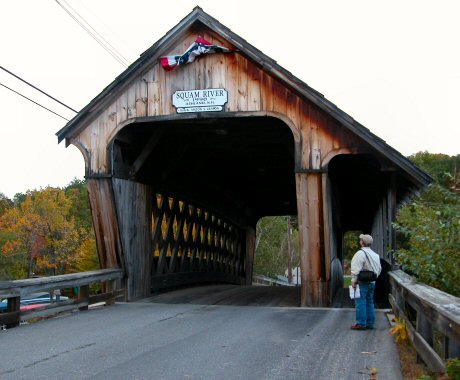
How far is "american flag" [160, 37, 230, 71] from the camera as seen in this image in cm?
1023

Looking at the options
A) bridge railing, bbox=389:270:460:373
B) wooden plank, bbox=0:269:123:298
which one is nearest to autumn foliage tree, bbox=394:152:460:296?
bridge railing, bbox=389:270:460:373

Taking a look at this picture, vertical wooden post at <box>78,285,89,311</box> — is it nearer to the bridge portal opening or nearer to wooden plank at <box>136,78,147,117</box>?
the bridge portal opening

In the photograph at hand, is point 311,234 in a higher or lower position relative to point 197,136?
lower

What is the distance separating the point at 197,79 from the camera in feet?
34.2

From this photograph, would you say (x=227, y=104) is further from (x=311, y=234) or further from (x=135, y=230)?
(x=135, y=230)

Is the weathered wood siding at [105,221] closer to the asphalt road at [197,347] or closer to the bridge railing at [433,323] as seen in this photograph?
the asphalt road at [197,347]

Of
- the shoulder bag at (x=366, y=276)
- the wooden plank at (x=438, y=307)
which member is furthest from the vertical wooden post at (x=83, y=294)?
the wooden plank at (x=438, y=307)

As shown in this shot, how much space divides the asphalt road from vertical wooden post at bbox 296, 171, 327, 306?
0.95m

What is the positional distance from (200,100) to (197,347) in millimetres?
5291

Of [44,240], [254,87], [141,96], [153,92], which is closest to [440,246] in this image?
[254,87]

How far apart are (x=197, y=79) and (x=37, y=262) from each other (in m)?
36.3

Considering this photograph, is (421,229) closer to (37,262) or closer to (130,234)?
(130,234)

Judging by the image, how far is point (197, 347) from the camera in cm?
615

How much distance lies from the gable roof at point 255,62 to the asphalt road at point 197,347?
256 cm
